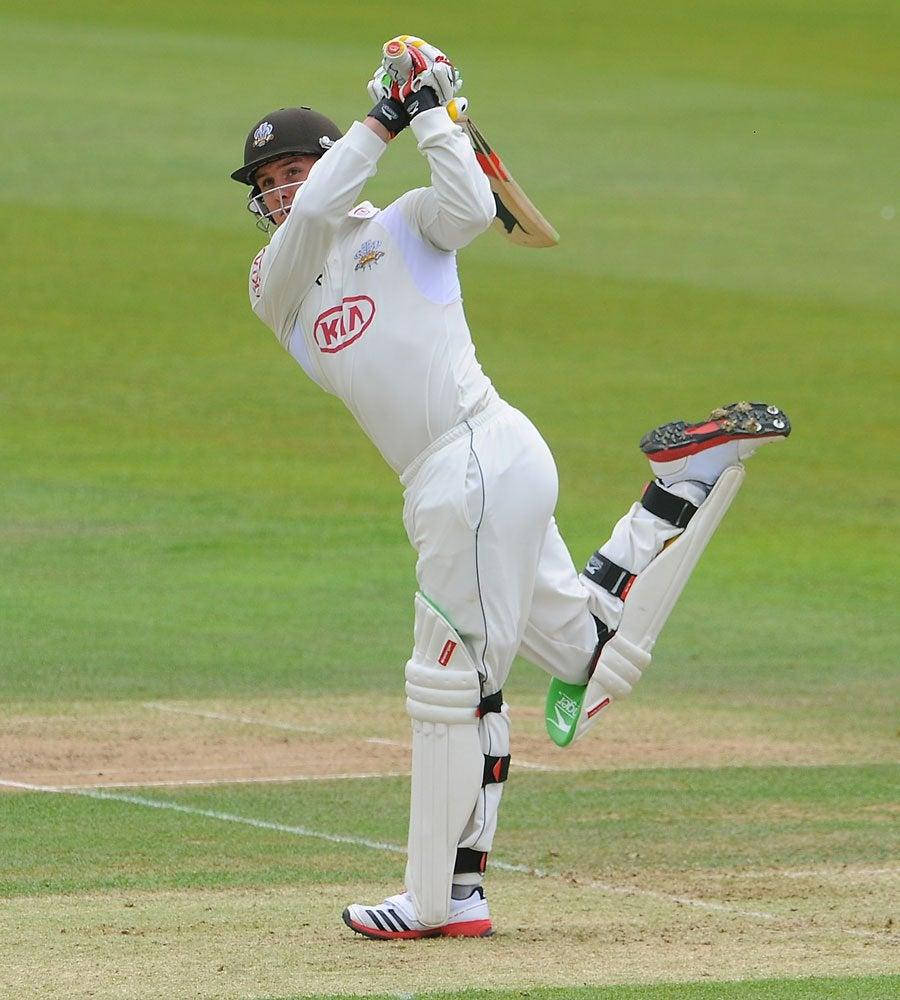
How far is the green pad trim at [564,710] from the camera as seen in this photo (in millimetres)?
6477

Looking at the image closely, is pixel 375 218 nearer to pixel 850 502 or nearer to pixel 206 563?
pixel 206 563

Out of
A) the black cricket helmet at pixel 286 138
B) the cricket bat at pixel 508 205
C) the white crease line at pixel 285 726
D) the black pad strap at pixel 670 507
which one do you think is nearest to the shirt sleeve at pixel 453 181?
the cricket bat at pixel 508 205

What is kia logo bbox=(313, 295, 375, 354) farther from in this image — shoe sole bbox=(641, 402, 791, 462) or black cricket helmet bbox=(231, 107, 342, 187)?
shoe sole bbox=(641, 402, 791, 462)

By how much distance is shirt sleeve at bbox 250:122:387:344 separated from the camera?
5805 mm

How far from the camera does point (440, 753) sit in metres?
5.93

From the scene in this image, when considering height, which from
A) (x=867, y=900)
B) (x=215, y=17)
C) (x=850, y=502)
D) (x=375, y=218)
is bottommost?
(x=215, y=17)

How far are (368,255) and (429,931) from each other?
1903 millimetres

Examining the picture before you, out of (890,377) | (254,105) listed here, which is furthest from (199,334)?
(254,105)

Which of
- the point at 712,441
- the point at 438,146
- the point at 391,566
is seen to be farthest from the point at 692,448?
the point at 391,566

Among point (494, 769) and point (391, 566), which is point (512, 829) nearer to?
point (494, 769)

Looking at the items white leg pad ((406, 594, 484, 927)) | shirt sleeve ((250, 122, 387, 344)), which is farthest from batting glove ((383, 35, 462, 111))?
white leg pad ((406, 594, 484, 927))

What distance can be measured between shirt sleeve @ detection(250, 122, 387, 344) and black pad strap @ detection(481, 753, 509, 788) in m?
1.40

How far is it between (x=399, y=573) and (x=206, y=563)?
1.28 meters

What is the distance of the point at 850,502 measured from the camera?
16547 millimetres
